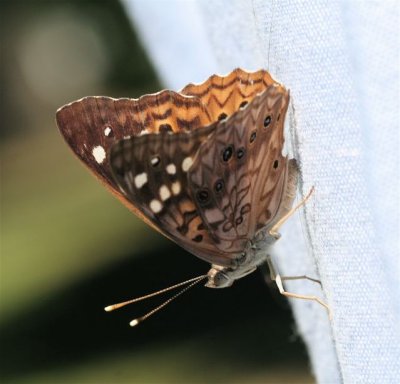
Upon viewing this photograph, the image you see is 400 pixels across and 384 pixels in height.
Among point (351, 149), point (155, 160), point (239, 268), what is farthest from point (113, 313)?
point (351, 149)

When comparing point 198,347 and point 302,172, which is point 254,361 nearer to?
point 198,347

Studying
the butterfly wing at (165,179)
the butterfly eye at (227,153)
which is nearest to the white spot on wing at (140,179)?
the butterfly wing at (165,179)

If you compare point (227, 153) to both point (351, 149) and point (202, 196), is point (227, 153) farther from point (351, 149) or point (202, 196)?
point (351, 149)

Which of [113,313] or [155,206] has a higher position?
[155,206]

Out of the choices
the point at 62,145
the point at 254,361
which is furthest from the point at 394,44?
the point at 62,145

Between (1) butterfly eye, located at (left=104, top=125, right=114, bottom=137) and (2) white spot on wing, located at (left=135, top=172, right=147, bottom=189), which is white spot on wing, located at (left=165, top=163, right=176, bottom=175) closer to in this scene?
(2) white spot on wing, located at (left=135, top=172, right=147, bottom=189)

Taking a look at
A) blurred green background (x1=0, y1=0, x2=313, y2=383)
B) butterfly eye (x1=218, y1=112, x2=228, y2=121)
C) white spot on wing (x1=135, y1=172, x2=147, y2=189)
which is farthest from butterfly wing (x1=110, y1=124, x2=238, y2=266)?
blurred green background (x1=0, y1=0, x2=313, y2=383)

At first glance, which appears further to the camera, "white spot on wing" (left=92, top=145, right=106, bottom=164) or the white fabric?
"white spot on wing" (left=92, top=145, right=106, bottom=164)
